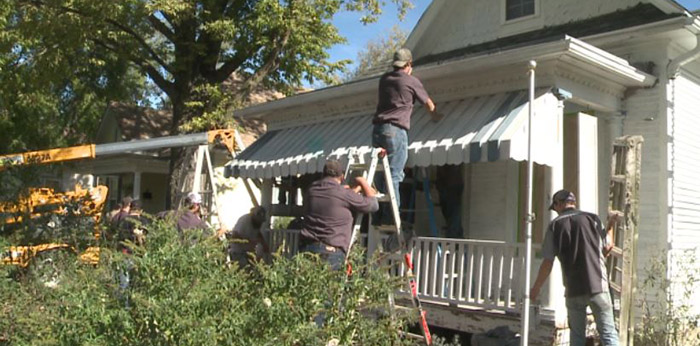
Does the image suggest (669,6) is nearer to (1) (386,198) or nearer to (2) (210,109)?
(1) (386,198)

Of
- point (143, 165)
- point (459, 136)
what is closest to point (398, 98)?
point (459, 136)

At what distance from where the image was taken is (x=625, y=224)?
6008 mm

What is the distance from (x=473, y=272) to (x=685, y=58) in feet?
11.5

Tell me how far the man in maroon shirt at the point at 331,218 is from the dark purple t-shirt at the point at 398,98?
1064mm

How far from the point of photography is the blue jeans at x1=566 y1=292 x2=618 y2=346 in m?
5.37

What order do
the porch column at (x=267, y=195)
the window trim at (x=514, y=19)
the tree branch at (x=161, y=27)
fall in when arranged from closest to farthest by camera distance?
the window trim at (x=514, y=19)
the porch column at (x=267, y=195)
the tree branch at (x=161, y=27)

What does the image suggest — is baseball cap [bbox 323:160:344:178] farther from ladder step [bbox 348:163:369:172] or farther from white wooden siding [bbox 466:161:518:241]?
white wooden siding [bbox 466:161:518:241]

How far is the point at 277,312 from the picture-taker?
3596 mm

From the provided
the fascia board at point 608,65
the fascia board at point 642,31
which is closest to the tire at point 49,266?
the fascia board at point 608,65

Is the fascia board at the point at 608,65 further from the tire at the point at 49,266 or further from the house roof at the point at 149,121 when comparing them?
the house roof at the point at 149,121

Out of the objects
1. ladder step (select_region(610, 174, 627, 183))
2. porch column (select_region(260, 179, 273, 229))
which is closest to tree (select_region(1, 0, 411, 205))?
porch column (select_region(260, 179, 273, 229))

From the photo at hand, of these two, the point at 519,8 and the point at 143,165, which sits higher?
the point at 519,8

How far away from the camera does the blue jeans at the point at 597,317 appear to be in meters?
5.37

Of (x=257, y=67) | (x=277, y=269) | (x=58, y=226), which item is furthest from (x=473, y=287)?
(x=257, y=67)
